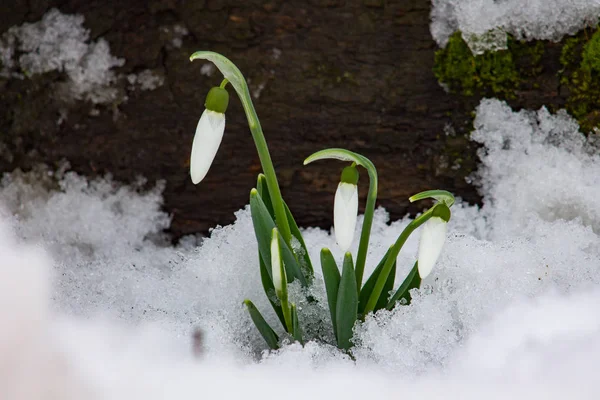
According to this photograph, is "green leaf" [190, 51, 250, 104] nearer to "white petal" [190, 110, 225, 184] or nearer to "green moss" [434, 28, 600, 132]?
"white petal" [190, 110, 225, 184]

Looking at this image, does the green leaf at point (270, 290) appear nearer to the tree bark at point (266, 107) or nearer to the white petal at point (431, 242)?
the white petal at point (431, 242)

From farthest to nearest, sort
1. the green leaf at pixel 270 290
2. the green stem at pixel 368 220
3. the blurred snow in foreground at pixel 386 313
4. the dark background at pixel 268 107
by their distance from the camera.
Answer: the dark background at pixel 268 107, the green leaf at pixel 270 290, the green stem at pixel 368 220, the blurred snow in foreground at pixel 386 313

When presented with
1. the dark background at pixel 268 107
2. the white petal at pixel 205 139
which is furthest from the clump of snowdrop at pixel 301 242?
the dark background at pixel 268 107

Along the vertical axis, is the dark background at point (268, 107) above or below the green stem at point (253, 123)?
below

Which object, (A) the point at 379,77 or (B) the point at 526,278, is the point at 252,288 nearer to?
(B) the point at 526,278

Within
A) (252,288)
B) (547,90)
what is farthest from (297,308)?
(547,90)

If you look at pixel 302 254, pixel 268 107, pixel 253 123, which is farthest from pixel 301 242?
pixel 268 107

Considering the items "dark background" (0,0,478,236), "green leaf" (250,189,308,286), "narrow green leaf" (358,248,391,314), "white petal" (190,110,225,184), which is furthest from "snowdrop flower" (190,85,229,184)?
"dark background" (0,0,478,236)
